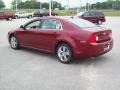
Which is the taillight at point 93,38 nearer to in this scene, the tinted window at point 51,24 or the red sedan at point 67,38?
the red sedan at point 67,38

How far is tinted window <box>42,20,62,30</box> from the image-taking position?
8942 millimetres

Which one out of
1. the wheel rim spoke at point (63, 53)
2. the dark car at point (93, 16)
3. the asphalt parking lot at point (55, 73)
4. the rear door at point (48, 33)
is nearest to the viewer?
the asphalt parking lot at point (55, 73)

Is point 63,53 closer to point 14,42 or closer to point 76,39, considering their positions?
point 76,39

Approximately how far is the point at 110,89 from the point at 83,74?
1.40 m

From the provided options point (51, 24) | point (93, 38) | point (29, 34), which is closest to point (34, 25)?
point (29, 34)

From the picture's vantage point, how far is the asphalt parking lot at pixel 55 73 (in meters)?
6.23

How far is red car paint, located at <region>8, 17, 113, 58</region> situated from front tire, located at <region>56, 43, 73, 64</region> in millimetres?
136

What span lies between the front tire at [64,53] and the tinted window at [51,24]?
26.8 inches

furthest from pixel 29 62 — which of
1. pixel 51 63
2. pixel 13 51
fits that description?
pixel 13 51

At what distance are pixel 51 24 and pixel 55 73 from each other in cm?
238

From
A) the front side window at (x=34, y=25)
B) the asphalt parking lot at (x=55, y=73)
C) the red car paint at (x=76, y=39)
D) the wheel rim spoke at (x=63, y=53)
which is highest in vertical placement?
the front side window at (x=34, y=25)

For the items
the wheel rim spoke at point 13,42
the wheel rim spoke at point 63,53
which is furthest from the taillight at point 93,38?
the wheel rim spoke at point 13,42

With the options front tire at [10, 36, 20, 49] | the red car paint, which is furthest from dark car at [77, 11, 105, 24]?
the red car paint

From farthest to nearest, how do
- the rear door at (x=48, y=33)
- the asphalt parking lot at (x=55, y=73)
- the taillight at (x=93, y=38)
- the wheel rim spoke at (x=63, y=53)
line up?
the rear door at (x=48, y=33) → the wheel rim spoke at (x=63, y=53) → the taillight at (x=93, y=38) → the asphalt parking lot at (x=55, y=73)
